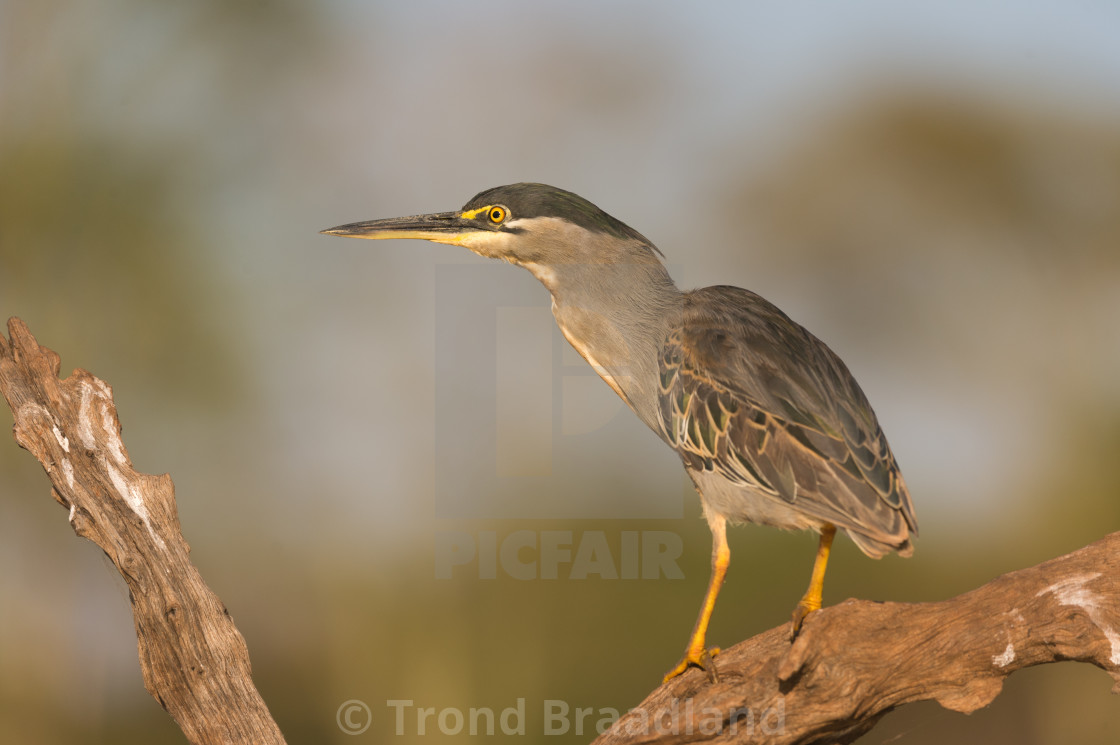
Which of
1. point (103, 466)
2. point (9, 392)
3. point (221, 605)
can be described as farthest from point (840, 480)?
point (9, 392)

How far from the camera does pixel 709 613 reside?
265cm

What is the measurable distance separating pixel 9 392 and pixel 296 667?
4.98m

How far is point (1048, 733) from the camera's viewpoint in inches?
274

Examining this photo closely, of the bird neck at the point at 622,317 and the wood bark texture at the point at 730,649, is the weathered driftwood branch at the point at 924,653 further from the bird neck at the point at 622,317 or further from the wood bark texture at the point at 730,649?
the bird neck at the point at 622,317

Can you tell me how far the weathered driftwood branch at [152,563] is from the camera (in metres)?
2.52

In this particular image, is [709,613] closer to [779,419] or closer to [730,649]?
[730,649]

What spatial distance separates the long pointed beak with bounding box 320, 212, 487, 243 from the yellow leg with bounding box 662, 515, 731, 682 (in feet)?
4.84

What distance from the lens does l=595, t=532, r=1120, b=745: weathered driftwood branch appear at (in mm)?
2316

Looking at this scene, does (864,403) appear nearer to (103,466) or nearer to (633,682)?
(103,466)

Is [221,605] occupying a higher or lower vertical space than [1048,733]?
higher

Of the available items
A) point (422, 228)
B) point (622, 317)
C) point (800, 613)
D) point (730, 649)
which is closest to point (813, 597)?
point (800, 613)

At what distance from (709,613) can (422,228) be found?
185cm

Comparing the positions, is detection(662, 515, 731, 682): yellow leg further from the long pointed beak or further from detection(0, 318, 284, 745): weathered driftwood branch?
the long pointed beak

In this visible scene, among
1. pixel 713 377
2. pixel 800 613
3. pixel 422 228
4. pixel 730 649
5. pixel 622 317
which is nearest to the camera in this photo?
pixel 800 613
